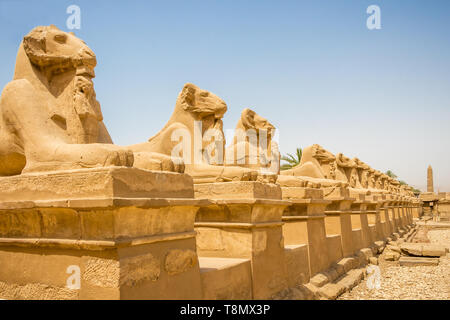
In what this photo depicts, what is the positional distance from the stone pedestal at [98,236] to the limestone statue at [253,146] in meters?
3.56

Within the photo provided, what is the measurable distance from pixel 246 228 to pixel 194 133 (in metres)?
1.62

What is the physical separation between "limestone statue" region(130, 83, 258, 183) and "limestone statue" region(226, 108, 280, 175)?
42.1 inches

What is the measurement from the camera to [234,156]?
663cm

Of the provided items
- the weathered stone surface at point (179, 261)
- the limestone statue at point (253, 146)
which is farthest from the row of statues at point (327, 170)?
the weathered stone surface at point (179, 261)

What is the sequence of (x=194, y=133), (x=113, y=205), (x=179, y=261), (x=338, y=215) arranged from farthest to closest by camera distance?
(x=338, y=215) → (x=194, y=133) → (x=179, y=261) → (x=113, y=205)

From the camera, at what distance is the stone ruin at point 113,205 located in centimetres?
249

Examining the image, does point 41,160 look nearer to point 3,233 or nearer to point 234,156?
point 3,233

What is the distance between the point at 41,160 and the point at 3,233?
58cm

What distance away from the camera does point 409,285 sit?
682cm

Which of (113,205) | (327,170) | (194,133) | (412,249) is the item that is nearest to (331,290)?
(194,133)

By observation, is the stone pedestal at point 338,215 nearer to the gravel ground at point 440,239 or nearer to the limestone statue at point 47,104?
the limestone statue at point 47,104

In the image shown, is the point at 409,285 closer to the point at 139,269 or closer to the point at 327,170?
the point at 327,170

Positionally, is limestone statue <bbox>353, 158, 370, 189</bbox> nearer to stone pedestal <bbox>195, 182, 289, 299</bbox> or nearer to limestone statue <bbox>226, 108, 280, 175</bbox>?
limestone statue <bbox>226, 108, 280, 175</bbox>

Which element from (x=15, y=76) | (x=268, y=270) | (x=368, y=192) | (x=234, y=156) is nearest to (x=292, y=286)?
(x=268, y=270)
